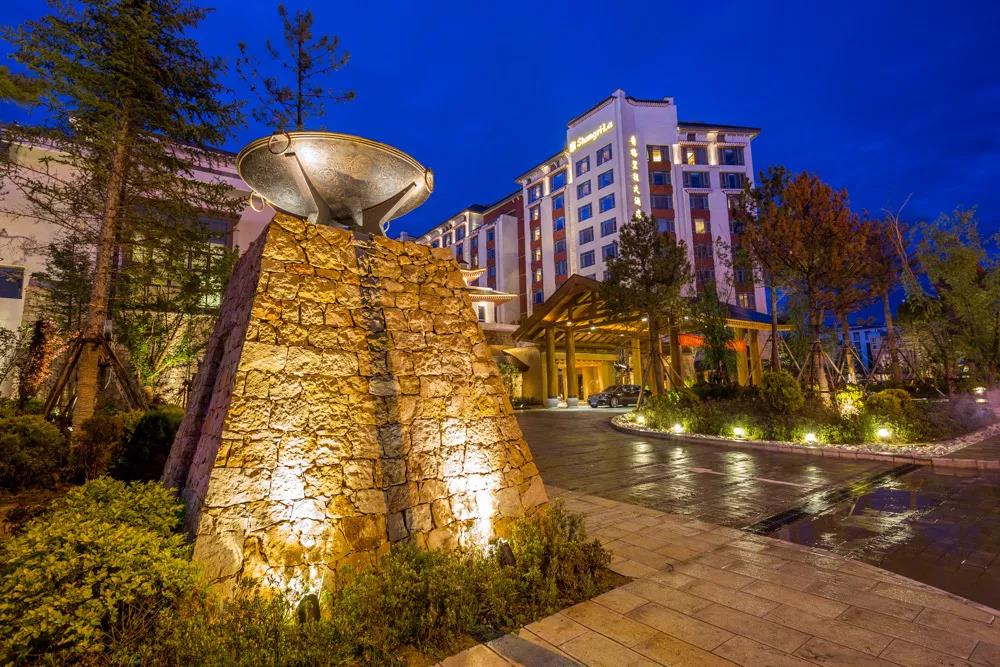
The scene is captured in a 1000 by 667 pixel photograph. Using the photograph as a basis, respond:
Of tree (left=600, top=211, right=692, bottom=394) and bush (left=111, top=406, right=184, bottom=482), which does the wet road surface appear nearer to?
bush (left=111, top=406, right=184, bottom=482)

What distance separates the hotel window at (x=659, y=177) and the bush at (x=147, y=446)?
43.4 meters

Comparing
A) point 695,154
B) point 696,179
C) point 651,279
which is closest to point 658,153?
point 695,154

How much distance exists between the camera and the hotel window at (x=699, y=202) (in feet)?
139

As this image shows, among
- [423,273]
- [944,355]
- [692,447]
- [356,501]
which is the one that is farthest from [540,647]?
[944,355]

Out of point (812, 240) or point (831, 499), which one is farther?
point (812, 240)

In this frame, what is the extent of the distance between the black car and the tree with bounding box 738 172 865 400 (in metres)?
13.9

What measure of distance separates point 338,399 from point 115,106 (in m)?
7.63

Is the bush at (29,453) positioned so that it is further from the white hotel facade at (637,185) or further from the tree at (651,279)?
the white hotel facade at (637,185)

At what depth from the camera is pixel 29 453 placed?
6.05 meters

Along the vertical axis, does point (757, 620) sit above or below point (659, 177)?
below

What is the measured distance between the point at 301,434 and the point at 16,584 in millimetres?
1692

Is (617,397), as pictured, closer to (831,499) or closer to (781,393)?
(781,393)

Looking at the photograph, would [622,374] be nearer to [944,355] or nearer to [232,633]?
[944,355]

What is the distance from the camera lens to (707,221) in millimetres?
42031
